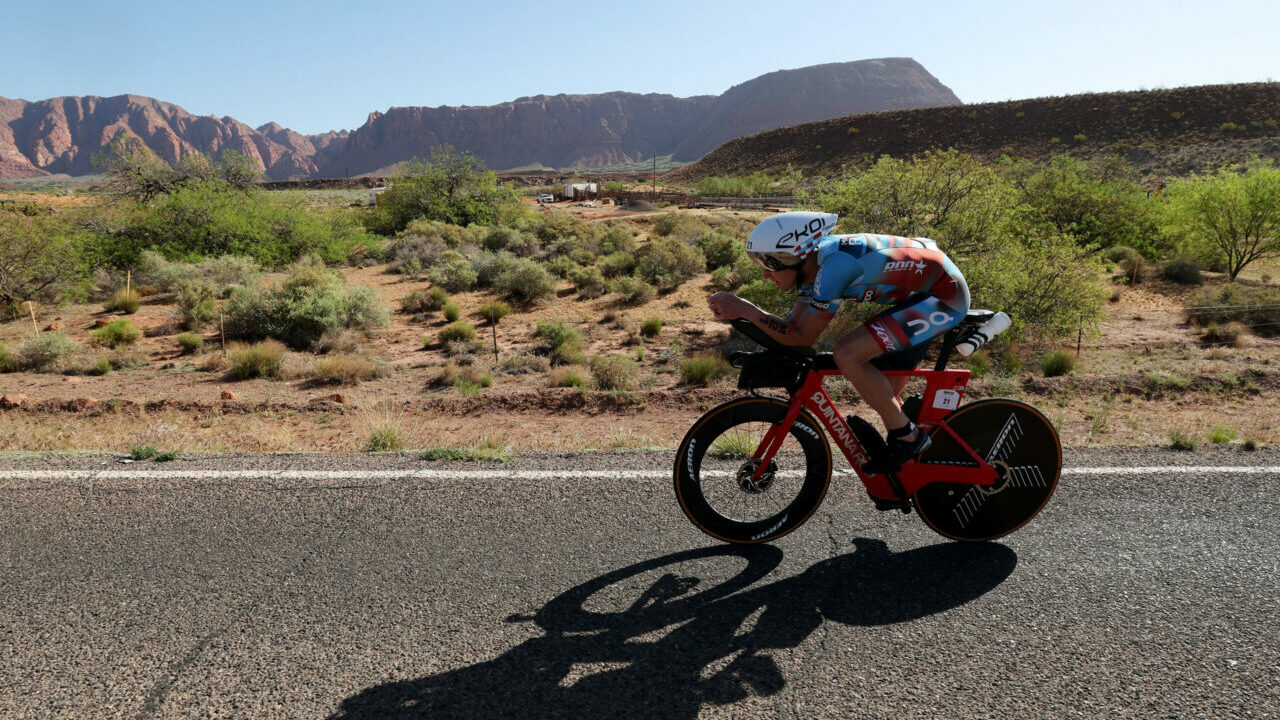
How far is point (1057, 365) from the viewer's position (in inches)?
435

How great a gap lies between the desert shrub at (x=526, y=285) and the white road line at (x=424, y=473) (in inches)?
585

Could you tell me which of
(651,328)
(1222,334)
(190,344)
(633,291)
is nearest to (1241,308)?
(1222,334)

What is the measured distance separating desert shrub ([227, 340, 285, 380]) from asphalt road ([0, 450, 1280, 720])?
8075 millimetres

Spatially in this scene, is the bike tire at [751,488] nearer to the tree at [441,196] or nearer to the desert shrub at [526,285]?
the desert shrub at [526,285]

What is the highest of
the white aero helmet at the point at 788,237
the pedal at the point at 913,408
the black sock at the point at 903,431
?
the white aero helmet at the point at 788,237

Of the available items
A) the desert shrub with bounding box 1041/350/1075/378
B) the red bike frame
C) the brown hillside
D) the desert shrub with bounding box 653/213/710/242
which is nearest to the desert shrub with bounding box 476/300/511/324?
the desert shrub with bounding box 1041/350/1075/378

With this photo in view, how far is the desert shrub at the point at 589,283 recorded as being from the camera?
19.9 metres

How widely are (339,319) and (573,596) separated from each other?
13397 millimetres

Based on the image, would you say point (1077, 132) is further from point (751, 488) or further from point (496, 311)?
point (751, 488)

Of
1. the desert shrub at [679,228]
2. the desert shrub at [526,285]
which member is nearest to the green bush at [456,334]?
the desert shrub at [526,285]

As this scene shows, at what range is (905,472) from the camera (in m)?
3.47

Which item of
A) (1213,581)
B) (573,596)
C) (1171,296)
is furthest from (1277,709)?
(1171,296)

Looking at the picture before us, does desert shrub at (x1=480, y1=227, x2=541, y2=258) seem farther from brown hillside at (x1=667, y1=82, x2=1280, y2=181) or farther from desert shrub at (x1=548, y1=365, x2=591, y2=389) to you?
brown hillside at (x1=667, y1=82, x2=1280, y2=181)

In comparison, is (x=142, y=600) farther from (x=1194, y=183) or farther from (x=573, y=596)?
(x=1194, y=183)
